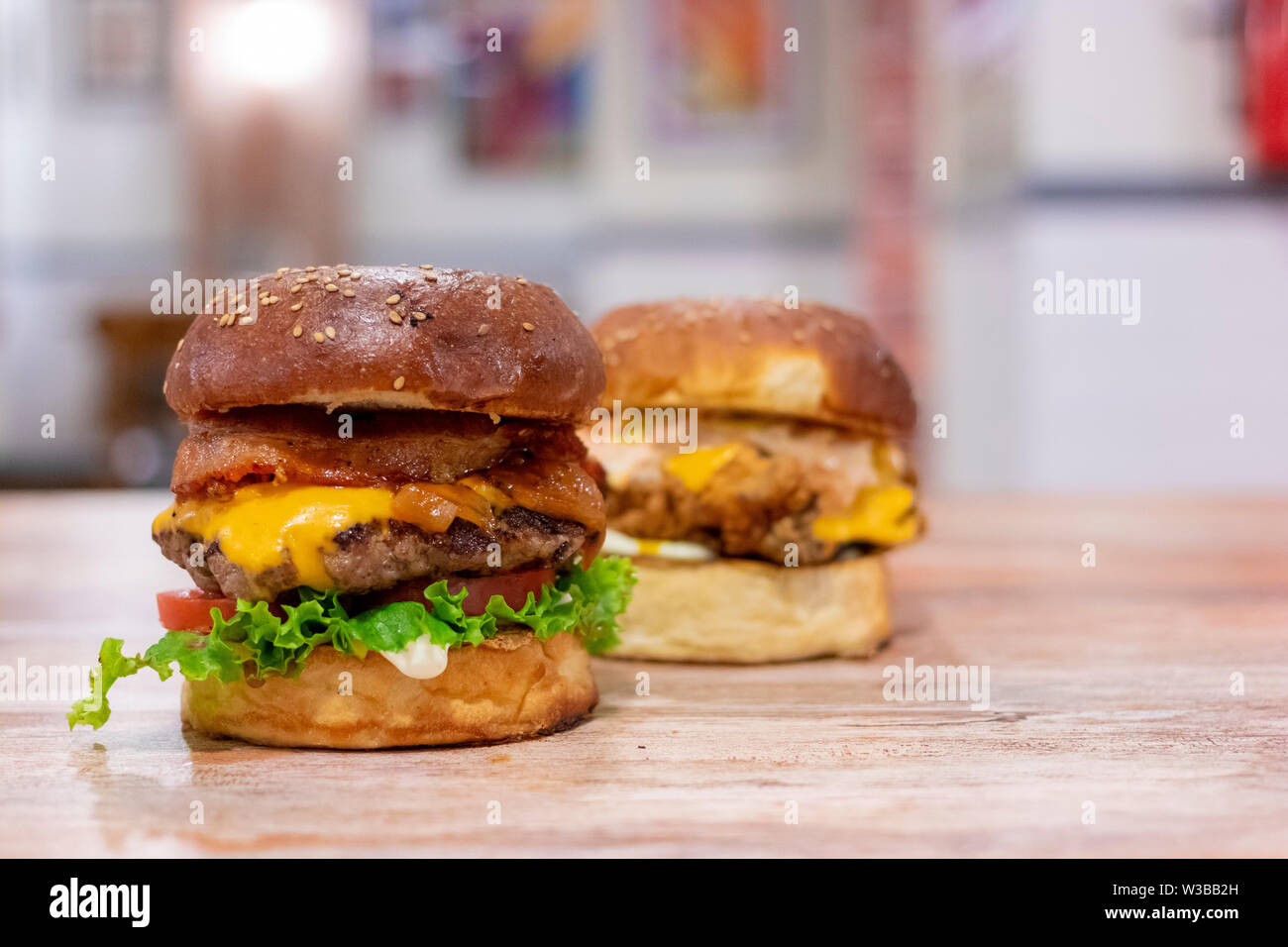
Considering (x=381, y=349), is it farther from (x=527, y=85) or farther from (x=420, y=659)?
(x=527, y=85)

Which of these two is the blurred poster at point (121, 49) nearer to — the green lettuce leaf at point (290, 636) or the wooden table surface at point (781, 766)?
the wooden table surface at point (781, 766)

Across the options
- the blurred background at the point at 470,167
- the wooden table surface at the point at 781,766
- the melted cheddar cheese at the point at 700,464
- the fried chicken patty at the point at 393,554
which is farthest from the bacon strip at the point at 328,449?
the blurred background at the point at 470,167

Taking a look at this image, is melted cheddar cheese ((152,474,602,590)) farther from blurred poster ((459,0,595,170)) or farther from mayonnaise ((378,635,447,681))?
blurred poster ((459,0,595,170))

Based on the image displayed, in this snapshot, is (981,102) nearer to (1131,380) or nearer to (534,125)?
(1131,380)

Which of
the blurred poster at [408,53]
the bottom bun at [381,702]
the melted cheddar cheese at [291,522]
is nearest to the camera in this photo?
the melted cheddar cheese at [291,522]

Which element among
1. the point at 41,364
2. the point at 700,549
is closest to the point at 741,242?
the point at 41,364

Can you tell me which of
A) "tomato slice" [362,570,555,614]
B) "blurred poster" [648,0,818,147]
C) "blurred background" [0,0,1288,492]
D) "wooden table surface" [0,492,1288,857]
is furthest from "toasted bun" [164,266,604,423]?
"blurred poster" [648,0,818,147]
